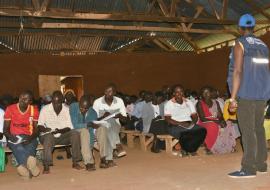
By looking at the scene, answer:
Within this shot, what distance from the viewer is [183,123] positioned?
254 inches

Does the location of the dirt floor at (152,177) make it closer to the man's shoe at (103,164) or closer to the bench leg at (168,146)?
the man's shoe at (103,164)

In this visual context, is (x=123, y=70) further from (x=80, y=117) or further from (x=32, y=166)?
(x=32, y=166)

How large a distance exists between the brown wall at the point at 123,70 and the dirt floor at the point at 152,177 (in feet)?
21.0

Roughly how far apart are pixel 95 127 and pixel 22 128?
985 millimetres

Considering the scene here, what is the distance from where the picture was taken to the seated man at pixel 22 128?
520 centimetres

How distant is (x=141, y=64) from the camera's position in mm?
13406

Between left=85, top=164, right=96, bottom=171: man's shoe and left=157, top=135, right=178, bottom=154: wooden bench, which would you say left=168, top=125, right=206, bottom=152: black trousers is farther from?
left=85, top=164, right=96, bottom=171: man's shoe

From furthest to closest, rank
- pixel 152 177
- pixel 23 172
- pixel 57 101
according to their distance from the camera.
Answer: pixel 57 101
pixel 23 172
pixel 152 177

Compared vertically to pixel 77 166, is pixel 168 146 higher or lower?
higher

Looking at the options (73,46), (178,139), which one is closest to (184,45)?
(73,46)

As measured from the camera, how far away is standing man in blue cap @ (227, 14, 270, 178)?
394 cm

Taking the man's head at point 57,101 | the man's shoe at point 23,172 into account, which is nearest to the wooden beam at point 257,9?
the man's head at point 57,101

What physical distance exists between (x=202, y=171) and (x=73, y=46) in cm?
976

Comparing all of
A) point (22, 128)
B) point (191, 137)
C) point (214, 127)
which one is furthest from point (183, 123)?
point (22, 128)
